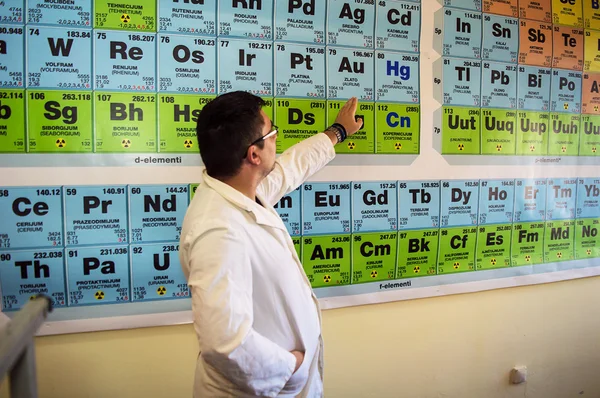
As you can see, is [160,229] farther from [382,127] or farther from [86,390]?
[382,127]

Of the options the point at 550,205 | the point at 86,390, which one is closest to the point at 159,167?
the point at 86,390

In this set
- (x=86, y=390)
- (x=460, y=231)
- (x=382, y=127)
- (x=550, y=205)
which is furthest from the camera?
(x=550, y=205)

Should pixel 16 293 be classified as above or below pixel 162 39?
below

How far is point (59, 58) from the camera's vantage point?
113cm

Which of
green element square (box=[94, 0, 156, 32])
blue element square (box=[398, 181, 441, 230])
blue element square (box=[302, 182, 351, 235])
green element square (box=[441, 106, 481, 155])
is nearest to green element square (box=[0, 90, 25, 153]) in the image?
green element square (box=[94, 0, 156, 32])

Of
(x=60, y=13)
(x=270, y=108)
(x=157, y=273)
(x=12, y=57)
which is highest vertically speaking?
(x=60, y=13)

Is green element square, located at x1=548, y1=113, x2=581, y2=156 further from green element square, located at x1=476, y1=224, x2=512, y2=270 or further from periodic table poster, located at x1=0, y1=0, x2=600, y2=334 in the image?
green element square, located at x1=476, y1=224, x2=512, y2=270

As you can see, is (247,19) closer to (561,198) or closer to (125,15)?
(125,15)

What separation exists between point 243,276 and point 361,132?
31.8 inches

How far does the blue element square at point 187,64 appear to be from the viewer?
1.21 m

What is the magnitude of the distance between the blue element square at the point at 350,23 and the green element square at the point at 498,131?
58 cm

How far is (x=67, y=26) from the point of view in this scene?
3.72 ft

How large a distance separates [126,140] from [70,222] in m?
0.30

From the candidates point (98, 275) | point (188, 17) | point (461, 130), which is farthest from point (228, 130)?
point (461, 130)
